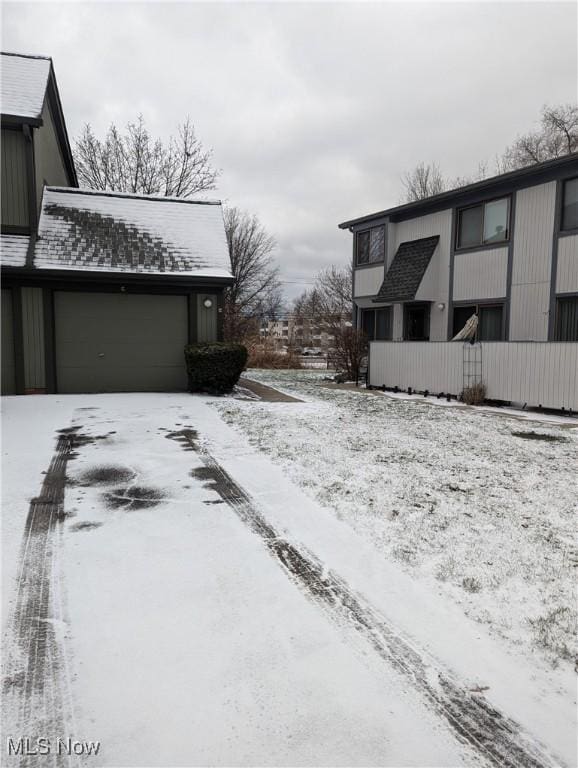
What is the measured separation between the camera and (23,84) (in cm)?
1062

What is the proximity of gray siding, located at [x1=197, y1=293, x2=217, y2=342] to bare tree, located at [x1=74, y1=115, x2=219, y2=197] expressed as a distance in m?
15.0

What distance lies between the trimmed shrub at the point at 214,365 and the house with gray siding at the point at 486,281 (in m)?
4.62

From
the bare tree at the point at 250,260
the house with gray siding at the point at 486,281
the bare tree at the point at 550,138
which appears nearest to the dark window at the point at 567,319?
the house with gray siding at the point at 486,281

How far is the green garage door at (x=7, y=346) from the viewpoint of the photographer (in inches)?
386

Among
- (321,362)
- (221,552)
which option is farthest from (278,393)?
(321,362)

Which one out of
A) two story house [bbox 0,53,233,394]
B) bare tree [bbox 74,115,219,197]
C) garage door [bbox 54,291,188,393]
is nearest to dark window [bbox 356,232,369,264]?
two story house [bbox 0,53,233,394]

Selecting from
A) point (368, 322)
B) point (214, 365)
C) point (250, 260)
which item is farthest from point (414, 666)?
point (250, 260)

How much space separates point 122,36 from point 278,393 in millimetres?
10214

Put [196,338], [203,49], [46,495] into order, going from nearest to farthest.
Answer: [46,495] → [196,338] → [203,49]

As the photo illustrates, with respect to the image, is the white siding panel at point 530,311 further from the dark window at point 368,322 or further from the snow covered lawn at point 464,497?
the dark window at point 368,322

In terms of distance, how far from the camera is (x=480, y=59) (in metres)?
12.6

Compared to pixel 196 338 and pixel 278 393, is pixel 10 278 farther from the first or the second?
pixel 278 393

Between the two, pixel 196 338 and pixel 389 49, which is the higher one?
pixel 389 49

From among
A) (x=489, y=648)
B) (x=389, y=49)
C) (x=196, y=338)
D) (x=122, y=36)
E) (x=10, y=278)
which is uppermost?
(x=122, y=36)
